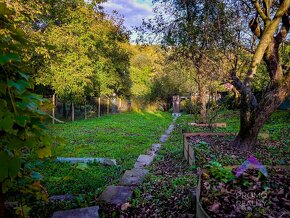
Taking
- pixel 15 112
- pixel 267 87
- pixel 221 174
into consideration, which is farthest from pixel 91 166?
pixel 15 112

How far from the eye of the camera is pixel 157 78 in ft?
67.6

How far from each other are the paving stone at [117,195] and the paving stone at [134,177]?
0.33 metres

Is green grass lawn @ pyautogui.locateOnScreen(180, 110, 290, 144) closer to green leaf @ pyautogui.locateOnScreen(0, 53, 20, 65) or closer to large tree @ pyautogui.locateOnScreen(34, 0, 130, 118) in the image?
green leaf @ pyautogui.locateOnScreen(0, 53, 20, 65)

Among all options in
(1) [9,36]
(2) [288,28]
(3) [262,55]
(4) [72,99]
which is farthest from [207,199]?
(4) [72,99]

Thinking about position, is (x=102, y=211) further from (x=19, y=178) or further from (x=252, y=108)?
(x=252, y=108)

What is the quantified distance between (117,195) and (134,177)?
0.88 meters

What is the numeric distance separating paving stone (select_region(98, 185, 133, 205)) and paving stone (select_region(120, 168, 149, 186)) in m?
0.33

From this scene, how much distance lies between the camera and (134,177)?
13.0 ft

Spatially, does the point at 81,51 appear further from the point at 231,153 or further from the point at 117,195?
the point at 117,195

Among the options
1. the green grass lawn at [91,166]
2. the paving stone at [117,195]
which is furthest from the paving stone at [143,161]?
the paving stone at [117,195]

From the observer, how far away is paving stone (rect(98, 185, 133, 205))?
2.92m

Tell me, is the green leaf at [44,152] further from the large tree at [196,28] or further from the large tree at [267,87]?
the large tree at [196,28]

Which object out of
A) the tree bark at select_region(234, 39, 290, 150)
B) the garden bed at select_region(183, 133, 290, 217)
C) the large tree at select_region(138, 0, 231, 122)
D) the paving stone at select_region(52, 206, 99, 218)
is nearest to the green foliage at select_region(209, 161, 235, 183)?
the garden bed at select_region(183, 133, 290, 217)

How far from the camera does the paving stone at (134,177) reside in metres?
3.69
